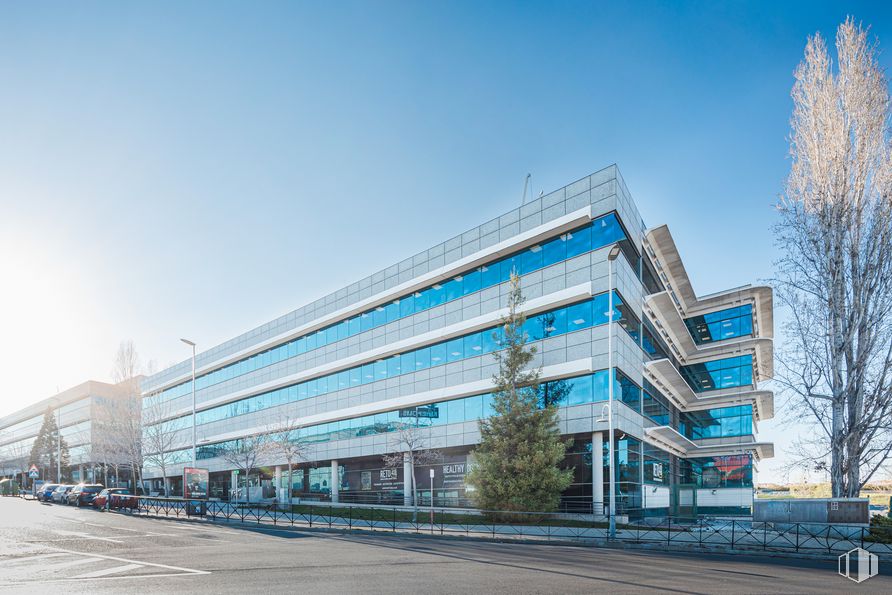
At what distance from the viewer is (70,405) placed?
100750 millimetres

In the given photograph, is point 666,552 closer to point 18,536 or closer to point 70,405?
point 18,536

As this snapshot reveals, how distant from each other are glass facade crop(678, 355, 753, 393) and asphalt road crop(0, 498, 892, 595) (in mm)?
32270

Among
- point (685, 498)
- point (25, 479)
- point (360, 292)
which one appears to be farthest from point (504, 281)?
point (25, 479)

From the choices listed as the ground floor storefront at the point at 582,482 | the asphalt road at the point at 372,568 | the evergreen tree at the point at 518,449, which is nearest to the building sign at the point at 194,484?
the ground floor storefront at the point at 582,482

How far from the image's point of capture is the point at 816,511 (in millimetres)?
24484

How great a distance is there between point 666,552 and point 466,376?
18.1 meters

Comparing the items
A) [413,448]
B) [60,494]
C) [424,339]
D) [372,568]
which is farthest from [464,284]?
[60,494]

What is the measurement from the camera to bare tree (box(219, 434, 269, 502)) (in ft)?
153

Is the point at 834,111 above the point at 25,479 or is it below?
above

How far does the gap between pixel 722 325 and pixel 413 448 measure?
91.4 ft

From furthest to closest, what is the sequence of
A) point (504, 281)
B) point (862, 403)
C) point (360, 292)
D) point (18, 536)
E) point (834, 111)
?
point (360, 292) → point (504, 281) → point (834, 111) → point (862, 403) → point (18, 536)

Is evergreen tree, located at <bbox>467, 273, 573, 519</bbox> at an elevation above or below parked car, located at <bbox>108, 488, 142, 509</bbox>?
above

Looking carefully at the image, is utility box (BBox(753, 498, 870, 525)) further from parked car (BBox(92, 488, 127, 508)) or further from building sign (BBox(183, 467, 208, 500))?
parked car (BBox(92, 488, 127, 508))

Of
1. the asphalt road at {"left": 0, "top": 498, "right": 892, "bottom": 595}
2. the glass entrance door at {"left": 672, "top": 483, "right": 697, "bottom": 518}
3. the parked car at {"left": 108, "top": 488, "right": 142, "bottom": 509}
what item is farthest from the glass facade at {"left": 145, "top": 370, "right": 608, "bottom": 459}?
the glass entrance door at {"left": 672, "top": 483, "right": 697, "bottom": 518}
